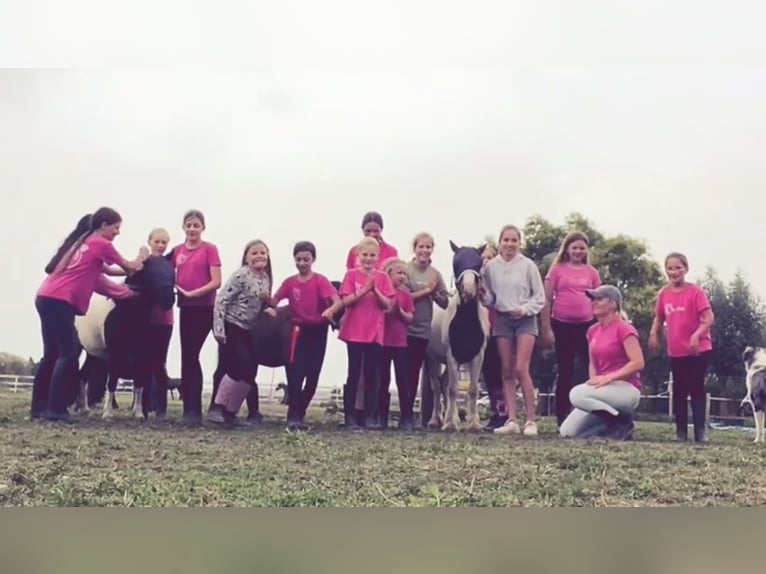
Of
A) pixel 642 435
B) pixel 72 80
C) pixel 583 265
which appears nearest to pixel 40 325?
pixel 72 80

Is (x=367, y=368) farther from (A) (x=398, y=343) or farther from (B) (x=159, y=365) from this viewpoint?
(B) (x=159, y=365)

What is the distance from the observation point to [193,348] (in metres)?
4.90

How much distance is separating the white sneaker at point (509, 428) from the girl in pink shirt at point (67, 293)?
1883 mm

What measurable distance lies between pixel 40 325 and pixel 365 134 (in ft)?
5.82

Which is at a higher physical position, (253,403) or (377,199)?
(377,199)

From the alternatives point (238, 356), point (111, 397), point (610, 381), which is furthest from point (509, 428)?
point (111, 397)

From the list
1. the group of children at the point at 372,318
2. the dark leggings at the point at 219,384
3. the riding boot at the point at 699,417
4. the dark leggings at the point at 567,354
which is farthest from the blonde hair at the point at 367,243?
the riding boot at the point at 699,417

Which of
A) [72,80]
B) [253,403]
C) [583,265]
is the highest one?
[72,80]

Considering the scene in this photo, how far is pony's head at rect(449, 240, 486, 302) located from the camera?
4.88 metres

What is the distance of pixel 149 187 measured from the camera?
4.81 meters

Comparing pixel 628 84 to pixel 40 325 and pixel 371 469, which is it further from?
pixel 40 325

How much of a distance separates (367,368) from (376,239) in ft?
2.05

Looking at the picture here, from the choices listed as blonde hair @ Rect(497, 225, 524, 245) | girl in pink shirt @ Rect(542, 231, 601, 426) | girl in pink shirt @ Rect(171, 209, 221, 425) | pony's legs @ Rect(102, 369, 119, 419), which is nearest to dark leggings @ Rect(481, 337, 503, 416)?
girl in pink shirt @ Rect(542, 231, 601, 426)

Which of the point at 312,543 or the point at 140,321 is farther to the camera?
the point at 140,321
